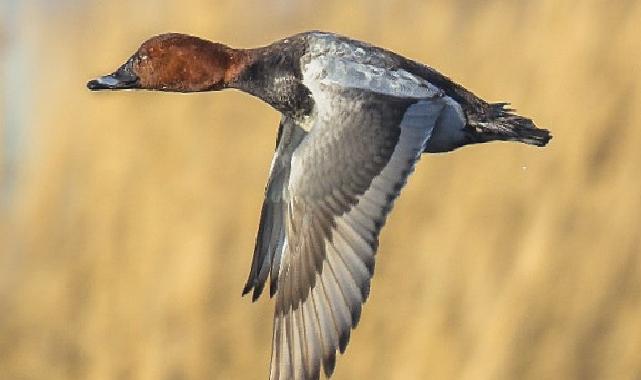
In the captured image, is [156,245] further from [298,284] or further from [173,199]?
[298,284]

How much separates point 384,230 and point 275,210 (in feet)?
3.16

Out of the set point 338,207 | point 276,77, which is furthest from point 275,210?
point 338,207

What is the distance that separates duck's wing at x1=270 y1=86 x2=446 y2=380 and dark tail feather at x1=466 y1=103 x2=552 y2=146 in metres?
0.27

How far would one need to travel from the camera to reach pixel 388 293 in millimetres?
5688

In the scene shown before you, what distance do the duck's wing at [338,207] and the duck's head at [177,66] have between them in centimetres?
39

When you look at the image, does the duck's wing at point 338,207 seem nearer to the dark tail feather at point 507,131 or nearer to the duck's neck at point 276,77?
the duck's neck at point 276,77

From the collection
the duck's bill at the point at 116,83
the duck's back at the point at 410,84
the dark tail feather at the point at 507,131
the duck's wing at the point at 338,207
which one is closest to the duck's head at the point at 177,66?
the duck's bill at the point at 116,83

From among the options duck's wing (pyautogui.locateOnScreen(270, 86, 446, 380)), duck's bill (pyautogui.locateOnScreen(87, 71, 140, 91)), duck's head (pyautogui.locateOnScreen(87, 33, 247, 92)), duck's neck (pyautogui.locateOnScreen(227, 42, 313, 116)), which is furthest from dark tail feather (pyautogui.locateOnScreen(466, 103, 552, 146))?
duck's bill (pyautogui.locateOnScreen(87, 71, 140, 91))

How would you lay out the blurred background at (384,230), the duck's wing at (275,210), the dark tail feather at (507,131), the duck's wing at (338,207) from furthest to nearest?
the blurred background at (384,230), the duck's wing at (275,210), the dark tail feather at (507,131), the duck's wing at (338,207)

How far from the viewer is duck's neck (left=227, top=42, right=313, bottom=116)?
172 inches

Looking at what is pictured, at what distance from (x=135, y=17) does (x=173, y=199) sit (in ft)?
1.88

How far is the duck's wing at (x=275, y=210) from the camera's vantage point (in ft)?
15.3

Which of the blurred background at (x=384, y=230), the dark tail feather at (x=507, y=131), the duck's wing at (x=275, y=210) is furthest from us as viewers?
the blurred background at (x=384, y=230)

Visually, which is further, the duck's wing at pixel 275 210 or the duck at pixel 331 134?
the duck's wing at pixel 275 210
